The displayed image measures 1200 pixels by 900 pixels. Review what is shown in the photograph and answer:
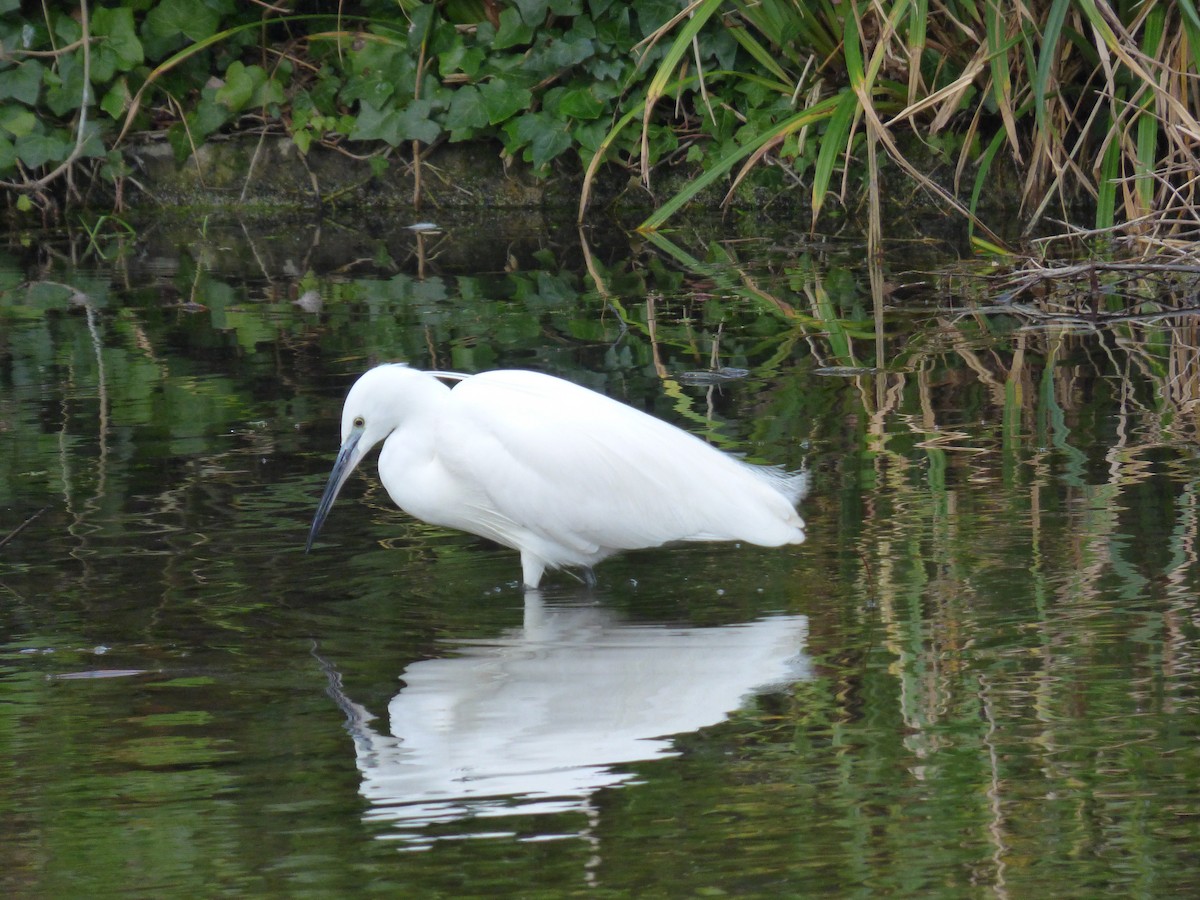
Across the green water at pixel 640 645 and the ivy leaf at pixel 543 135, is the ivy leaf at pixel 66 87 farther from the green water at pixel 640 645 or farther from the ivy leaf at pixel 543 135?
the green water at pixel 640 645

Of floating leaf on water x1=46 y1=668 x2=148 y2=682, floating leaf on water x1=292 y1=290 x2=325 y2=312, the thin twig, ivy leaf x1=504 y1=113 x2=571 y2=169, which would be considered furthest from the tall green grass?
floating leaf on water x1=46 y1=668 x2=148 y2=682

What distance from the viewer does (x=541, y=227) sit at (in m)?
8.77

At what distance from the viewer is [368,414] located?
3725 mm

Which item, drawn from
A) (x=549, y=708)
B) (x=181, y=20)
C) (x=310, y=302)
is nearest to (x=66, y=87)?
(x=181, y=20)

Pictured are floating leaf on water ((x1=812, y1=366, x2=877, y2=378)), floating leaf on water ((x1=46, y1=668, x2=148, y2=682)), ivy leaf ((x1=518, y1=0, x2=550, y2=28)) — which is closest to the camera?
floating leaf on water ((x1=46, y1=668, x2=148, y2=682))

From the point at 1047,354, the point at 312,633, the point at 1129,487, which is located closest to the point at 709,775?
the point at 312,633

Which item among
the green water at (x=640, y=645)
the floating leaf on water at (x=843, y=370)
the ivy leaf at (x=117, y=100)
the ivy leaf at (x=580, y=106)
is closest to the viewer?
the green water at (x=640, y=645)

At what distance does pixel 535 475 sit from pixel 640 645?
0.56 m

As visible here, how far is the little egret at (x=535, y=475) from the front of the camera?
370 centimetres

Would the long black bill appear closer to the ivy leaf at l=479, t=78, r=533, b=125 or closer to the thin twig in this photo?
the thin twig

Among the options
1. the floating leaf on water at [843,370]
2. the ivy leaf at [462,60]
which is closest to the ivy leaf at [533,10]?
the ivy leaf at [462,60]

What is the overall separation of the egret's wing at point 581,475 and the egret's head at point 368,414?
0.12 meters

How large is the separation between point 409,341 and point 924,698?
3534 mm

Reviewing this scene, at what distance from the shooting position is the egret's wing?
3.70m
